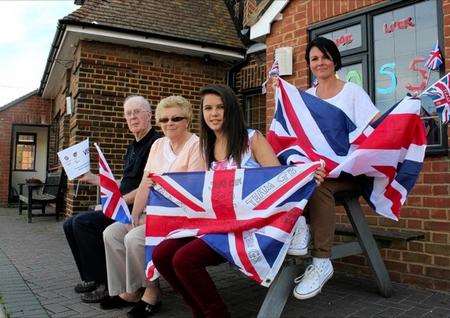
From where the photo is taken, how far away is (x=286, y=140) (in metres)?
3.35

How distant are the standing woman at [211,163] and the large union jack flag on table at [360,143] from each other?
0.36 m

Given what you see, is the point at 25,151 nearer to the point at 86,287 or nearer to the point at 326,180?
the point at 86,287

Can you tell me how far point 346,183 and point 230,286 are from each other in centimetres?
161

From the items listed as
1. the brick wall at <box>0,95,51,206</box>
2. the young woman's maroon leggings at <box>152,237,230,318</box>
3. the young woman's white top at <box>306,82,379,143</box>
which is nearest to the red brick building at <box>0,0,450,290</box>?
the young woman's white top at <box>306,82,379,143</box>

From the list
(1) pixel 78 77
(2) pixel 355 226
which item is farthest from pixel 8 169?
(2) pixel 355 226

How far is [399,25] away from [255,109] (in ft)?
14.7

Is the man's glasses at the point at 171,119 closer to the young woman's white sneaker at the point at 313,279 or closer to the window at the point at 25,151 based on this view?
the young woman's white sneaker at the point at 313,279

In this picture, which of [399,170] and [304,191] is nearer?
[304,191]

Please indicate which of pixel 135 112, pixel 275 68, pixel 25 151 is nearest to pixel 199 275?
pixel 135 112

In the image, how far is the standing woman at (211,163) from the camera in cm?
266

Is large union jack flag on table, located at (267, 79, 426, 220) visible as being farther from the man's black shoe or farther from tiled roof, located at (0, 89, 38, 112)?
tiled roof, located at (0, 89, 38, 112)

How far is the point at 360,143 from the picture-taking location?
3137mm

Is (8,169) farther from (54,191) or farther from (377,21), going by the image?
(377,21)

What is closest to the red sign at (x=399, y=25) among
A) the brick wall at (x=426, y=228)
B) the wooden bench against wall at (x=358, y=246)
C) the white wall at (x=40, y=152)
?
the brick wall at (x=426, y=228)
